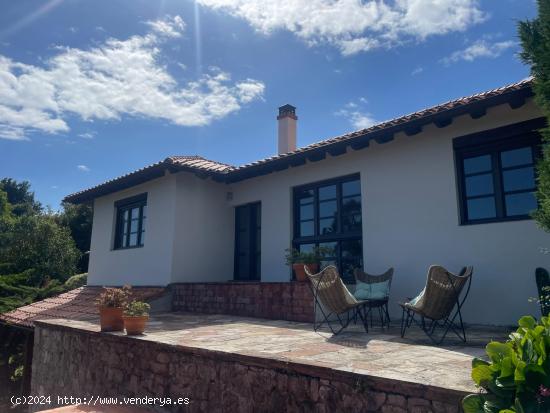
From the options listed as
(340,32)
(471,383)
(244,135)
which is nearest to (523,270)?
(471,383)

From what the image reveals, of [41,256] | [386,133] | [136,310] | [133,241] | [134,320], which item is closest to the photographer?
[134,320]

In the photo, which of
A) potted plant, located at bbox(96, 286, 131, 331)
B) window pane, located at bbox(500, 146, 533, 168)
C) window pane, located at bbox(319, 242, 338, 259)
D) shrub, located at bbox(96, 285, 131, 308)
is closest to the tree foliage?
shrub, located at bbox(96, 285, 131, 308)

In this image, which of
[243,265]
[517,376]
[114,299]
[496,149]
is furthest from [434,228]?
[243,265]

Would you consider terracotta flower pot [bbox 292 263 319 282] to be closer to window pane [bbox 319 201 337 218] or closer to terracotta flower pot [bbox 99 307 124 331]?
window pane [bbox 319 201 337 218]

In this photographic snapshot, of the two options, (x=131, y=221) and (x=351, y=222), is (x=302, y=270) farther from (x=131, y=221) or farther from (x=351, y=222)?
(x=131, y=221)

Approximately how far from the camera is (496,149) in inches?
247

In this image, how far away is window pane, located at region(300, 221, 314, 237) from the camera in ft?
29.2

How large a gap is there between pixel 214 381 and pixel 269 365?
815 millimetres

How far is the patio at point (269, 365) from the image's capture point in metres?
2.84

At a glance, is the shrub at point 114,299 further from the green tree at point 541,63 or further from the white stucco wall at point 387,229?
the green tree at point 541,63

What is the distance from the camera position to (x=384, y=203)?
7465 mm

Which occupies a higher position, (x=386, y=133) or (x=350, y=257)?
(x=386, y=133)

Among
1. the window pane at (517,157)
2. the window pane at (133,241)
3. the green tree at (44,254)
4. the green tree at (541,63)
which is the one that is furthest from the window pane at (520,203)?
the green tree at (44,254)

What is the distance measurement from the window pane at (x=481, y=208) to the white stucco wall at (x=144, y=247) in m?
6.65
